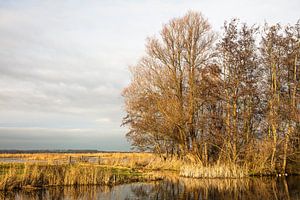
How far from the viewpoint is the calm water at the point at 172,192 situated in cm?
1609

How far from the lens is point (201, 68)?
102 feet

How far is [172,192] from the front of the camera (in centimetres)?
1789

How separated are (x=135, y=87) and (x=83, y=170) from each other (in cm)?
1460

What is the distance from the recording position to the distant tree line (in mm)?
27156

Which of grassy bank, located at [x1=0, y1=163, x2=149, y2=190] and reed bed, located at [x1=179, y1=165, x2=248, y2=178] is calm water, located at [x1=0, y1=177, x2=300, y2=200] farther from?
reed bed, located at [x1=179, y1=165, x2=248, y2=178]

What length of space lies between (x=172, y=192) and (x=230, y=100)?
12308 millimetres

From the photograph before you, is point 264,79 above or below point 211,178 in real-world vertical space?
above

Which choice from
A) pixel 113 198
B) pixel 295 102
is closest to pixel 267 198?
pixel 113 198

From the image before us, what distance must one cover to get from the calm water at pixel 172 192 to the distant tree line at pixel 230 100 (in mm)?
6295

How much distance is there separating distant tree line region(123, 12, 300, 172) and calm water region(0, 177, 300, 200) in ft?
20.7

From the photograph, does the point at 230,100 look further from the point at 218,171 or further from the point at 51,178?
the point at 51,178

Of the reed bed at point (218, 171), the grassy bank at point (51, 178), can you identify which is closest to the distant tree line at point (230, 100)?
the reed bed at point (218, 171)

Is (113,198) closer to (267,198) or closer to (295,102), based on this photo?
(267,198)

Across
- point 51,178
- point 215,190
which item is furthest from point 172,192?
point 51,178
